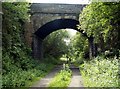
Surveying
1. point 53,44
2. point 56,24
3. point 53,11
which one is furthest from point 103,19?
point 53,44

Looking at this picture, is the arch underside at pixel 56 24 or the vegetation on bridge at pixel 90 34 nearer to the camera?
the vegetation on bridge at pixel 90 34

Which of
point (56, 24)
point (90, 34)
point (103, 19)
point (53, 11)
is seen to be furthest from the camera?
point (56, 24)

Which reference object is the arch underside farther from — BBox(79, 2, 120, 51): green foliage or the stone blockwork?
BBox(79, 2, 120, 51): green foliage

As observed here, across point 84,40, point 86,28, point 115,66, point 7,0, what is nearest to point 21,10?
point 7,0

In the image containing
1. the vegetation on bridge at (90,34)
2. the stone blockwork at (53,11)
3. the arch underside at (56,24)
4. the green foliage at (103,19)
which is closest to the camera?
the vegetation on bridge at (90,34)

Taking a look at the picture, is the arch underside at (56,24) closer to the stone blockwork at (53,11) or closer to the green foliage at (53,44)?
the stone blockwork at (53,11)

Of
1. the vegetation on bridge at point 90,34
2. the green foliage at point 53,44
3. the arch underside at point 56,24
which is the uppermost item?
the green foliage at point 53,44

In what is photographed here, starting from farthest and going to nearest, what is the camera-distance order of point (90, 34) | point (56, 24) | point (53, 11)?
point (56, 24) < point (53, 11) < point (90, 34)

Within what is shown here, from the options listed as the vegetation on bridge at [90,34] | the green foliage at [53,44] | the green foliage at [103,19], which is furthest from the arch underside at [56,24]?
the green foliage at [53,44]

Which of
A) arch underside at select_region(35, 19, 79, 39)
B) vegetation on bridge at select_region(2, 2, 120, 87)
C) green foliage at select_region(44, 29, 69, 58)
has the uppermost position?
green foliage at select_region(44, 29, 69, 58)

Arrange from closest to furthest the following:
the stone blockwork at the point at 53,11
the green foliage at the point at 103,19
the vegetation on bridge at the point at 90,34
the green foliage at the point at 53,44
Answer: the vegetation on bridge at the point at 90,34 → the green foliage at the point at 103,19 → the stone blockwork at the point at 53,11 → the green foliage at the point at 53,44

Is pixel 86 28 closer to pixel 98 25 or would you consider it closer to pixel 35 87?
pixel 98 25

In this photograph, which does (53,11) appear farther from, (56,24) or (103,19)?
(103,19)

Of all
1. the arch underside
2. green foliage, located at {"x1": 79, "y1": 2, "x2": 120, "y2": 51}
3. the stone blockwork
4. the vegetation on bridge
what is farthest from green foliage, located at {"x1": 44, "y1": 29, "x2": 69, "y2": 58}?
green foliage, located at {"x1": 79, "y1": 2, "x2": 120, "y2": 51}
